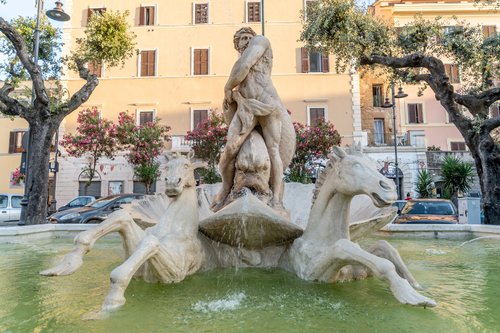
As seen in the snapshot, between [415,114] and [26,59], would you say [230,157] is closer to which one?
[26,59]

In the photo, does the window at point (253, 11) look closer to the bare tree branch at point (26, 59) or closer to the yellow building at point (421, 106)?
the yellow building at point (421, 106)

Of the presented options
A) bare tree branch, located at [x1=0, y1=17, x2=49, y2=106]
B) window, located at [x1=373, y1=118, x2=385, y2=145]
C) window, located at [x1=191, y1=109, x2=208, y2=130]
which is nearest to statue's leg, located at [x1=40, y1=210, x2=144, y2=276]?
bare tree branch, located at [x1=0, y1=17, x2=49, y2=106]

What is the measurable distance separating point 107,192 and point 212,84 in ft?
33.3

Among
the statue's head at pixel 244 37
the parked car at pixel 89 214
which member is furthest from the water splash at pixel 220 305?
the parked car at pixel 89 214

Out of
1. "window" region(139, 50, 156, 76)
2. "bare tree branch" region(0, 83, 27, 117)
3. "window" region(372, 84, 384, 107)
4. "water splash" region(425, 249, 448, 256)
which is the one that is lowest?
"water splash" region(425, 249, 448, 256)

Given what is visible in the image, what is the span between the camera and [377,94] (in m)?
31.5

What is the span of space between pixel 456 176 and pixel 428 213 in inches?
485

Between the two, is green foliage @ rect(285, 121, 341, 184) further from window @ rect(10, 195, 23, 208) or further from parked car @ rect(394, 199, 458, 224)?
window @ rect(10, 195, 23, 208)

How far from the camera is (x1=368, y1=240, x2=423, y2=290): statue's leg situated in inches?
112

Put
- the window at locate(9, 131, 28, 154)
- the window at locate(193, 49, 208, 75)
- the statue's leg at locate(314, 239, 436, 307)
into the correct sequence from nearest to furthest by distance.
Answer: the statue's leg at locate(314, 239, 436, 307) → the window at locate(193, 49, 208, 75) → the window at locate(9, 131, 28, 154)

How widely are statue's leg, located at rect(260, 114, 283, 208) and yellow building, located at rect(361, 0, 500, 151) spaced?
26.6 metres

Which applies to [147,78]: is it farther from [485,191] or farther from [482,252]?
[482,252]

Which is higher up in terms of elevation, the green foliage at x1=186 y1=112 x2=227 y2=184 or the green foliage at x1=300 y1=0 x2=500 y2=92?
the green foliage at x1=300 y1=0 x2=500 y2=92

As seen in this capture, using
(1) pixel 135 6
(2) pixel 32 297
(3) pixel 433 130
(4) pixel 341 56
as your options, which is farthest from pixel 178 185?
(3) pixel 433 130
